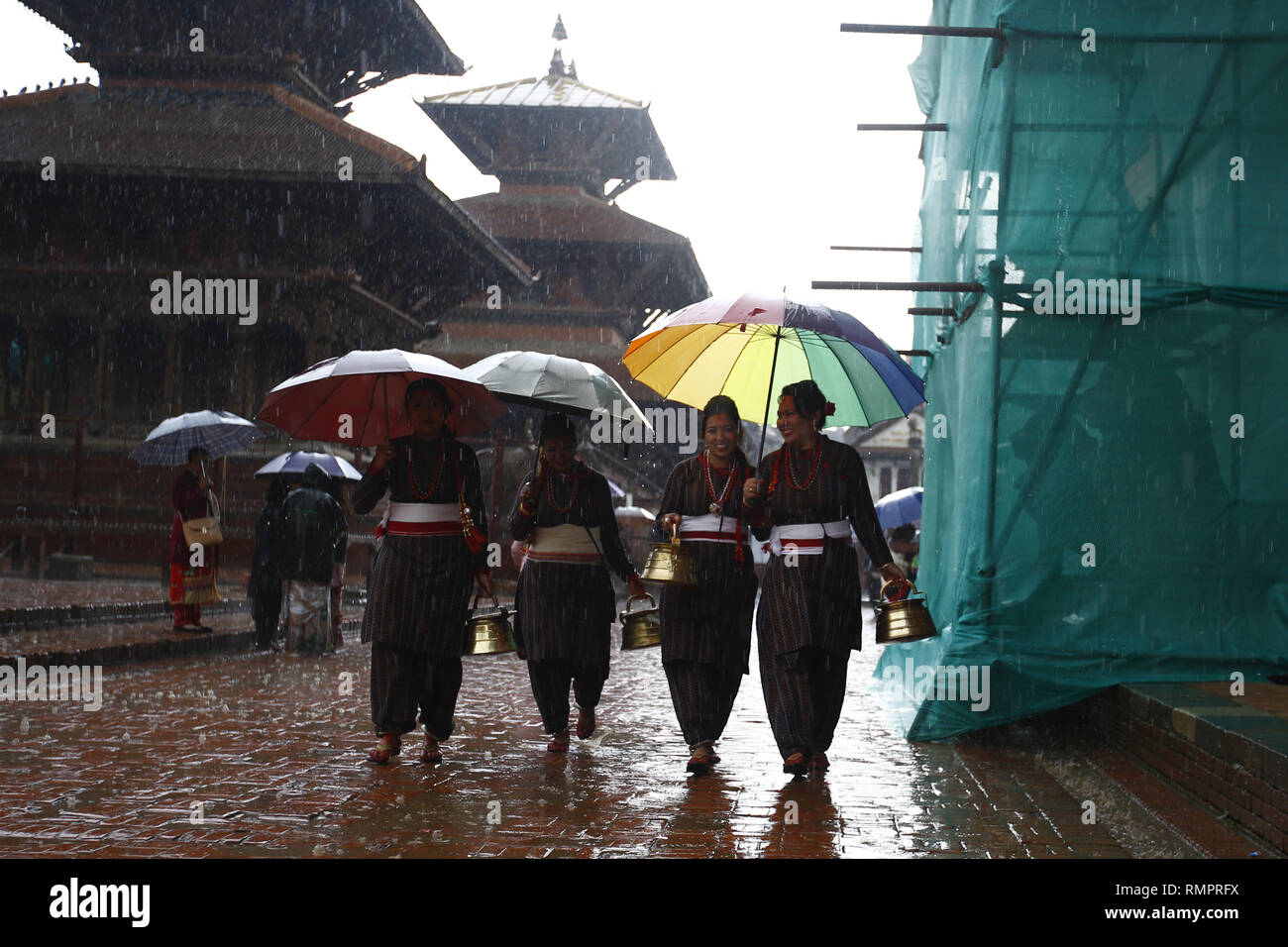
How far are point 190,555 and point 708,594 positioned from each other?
22.2ft

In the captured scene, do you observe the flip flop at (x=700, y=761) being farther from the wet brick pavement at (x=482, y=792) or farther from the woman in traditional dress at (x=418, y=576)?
the woman in traditional dress at (x=418, y=576)

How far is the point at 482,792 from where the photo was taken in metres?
5.78

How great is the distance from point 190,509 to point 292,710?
4072 millimetres

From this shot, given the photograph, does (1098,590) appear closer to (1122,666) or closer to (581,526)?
(1122,666)

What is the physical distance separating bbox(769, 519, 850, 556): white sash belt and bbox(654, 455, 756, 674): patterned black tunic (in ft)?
0.97

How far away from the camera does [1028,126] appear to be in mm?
7719

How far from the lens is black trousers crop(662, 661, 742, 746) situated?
6520mm

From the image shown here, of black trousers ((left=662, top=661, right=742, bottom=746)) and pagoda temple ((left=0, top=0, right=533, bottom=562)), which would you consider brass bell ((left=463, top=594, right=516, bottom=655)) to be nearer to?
black trousers ((left=662, top=661, right=742, bottom=746))

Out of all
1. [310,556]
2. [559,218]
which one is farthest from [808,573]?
[559,218]

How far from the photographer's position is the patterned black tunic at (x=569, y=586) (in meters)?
6.90

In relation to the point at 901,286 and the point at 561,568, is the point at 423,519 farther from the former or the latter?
the point at 901,286

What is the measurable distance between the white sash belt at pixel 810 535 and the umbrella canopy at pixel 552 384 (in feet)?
3.03

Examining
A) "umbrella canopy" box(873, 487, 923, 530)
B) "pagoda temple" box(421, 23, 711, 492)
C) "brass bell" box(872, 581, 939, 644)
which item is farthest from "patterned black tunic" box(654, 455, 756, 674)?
"pagoda temple" box(421, 23, 711, 492)

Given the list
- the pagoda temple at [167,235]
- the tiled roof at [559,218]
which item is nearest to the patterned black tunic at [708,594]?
the pagoda temple at [167,235]
